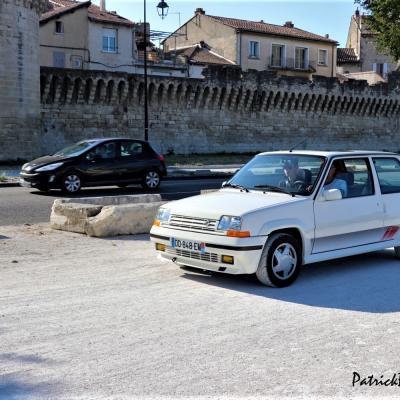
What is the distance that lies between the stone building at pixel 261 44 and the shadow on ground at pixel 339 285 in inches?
1876

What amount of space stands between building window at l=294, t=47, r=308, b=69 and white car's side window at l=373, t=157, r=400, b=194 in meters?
51.4

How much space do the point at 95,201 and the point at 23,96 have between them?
1875 cm

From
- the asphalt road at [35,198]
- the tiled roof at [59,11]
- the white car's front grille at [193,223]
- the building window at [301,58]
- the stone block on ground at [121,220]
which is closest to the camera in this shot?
the white car's front grille at [193,223]

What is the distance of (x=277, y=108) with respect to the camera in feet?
142

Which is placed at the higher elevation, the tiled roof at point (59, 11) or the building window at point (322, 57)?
the tiled roof at point (59, 11)

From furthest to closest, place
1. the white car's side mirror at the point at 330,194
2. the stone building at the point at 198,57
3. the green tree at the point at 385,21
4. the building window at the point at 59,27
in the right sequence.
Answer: the stone building at the point at 198,57
the building window at the point at 59,27
the green tree at the point at 385,21
the white car's side mirror at the point at 330,194

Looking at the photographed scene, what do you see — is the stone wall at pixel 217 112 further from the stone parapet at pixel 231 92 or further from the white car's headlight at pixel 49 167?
the white car's headlight at pixel 49 167

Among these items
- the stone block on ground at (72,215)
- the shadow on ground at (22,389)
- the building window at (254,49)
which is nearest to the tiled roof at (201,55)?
the building window at (254,49)

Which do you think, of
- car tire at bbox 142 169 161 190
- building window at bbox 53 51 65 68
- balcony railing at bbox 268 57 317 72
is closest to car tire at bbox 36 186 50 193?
car tire at bbox 142 169 161 190

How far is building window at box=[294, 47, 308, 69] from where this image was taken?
57.4 m

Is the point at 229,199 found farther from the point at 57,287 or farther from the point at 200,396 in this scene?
the point at 200,396

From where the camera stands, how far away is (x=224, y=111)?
1594 inches

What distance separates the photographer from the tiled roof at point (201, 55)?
168 ft

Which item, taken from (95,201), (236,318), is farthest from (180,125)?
(236,318)
